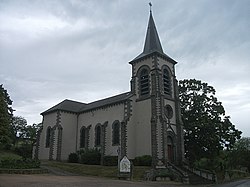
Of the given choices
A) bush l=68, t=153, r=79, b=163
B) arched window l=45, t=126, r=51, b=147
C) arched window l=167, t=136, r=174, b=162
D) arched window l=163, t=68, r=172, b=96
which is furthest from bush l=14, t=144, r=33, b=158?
arched window l=163, t=68, r=172, b=96

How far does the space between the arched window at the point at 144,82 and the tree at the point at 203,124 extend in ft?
18.2

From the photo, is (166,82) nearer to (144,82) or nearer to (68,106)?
(144,82)

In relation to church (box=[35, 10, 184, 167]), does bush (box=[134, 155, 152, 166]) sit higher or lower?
lower

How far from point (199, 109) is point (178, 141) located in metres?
4.98

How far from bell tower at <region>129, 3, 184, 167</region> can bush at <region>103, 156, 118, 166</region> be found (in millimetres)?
4456

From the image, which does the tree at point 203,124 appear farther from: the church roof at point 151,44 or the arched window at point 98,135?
the arched window at point 98,135

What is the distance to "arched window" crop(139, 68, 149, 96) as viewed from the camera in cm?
3350

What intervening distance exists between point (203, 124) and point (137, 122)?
298 inches

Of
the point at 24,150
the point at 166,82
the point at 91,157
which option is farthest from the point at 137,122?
the point at 24,150

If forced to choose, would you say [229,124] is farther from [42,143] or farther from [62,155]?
[42,143]

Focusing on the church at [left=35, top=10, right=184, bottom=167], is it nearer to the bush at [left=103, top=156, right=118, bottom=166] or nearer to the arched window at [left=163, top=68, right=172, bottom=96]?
the arched window at [left=163, top=68, right=172, bottom=96]

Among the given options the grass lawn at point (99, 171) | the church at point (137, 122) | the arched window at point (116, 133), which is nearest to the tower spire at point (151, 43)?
the church at point (137, 122)

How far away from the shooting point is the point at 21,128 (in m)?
57.5

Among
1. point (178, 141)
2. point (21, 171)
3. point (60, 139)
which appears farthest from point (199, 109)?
point (21, 171)
